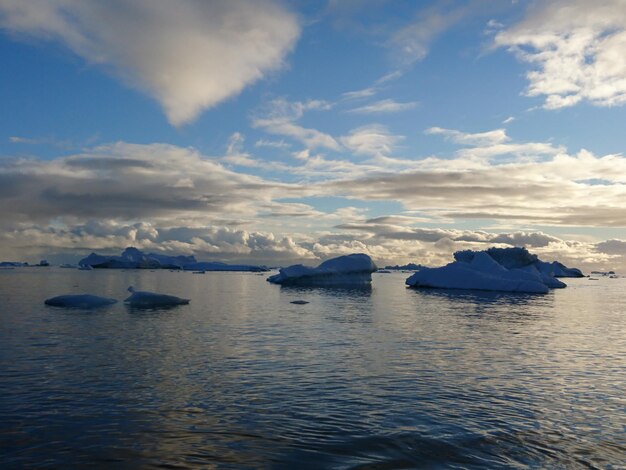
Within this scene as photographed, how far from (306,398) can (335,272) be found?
54723mm

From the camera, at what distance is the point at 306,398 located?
11812mm

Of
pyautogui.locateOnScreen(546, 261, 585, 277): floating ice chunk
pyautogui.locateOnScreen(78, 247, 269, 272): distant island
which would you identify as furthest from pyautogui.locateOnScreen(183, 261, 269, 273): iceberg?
pyautogui.locateOnScreen(546, 261, 585, 277): floating ice chunk

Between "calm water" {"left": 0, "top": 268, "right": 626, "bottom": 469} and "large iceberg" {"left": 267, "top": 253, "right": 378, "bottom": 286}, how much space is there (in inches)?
1659

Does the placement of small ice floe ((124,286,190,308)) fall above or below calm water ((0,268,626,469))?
above

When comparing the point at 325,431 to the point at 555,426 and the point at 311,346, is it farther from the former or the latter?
the point at 311,346

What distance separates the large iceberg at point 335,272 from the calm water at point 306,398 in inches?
1659

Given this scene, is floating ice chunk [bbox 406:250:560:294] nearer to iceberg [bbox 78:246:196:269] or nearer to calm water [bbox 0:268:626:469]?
calm water [bbox 0:268:626:469]

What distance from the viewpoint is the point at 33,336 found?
20.1m

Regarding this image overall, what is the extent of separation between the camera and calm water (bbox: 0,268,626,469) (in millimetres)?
8508

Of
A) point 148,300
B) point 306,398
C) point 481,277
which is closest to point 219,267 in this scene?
point 481,277

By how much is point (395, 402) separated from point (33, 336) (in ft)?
50.8

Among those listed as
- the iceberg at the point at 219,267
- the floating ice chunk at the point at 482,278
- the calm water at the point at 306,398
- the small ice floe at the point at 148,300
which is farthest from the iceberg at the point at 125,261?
the calm water at the point at 306,398

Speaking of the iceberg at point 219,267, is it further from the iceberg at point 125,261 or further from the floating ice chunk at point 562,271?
the floating ice chunk at point 562,271

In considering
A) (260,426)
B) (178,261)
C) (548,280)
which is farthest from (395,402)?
(178,261)
